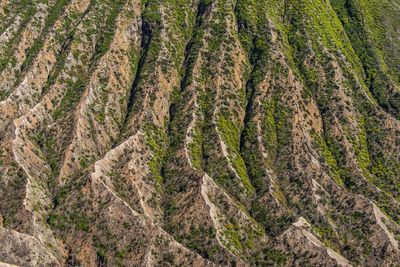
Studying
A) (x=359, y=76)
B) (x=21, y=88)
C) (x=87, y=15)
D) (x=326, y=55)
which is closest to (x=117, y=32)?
(x=87, y=15)

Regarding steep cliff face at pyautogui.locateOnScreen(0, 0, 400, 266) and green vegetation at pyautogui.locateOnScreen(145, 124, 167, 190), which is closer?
steep cliff face at pyautogui.locateOnScreen(0, 0, 400, 266)

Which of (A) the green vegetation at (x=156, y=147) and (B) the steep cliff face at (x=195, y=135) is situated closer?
(B) the steep cliff face at (x=195, y=135)

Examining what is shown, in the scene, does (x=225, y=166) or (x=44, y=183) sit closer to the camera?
(x=44, y=183)

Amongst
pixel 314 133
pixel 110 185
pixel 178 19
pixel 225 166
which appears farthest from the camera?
pixel 178 19

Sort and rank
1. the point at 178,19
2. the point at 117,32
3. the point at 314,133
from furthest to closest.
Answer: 1. the point at 178,19
2. the point at 117,32
3. the point at 314,133

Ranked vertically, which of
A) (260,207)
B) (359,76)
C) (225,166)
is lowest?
(260,207)

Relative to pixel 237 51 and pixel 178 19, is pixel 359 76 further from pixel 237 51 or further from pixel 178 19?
pixel 178 19

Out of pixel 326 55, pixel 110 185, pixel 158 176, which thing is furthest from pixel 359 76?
pixel 110 185

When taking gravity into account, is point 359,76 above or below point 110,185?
above
